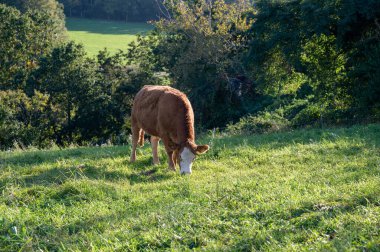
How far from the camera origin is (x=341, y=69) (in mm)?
18016

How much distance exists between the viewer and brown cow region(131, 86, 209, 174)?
32.3 ft

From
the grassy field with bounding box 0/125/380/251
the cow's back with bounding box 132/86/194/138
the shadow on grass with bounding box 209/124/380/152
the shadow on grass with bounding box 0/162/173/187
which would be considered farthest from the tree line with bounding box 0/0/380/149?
the shadow on grass with bounding box 0/162/173/187

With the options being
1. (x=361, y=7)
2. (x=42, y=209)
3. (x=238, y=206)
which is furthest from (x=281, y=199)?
(x=361, y=7)

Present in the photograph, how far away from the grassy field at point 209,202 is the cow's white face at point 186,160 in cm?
26

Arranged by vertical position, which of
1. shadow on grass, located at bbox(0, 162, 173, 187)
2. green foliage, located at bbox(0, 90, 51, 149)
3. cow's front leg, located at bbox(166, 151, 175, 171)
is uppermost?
cow's front leg, located at bbox(166, 151, 175, 171)

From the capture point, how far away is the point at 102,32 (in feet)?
259

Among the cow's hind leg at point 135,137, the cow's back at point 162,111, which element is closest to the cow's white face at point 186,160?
the cow's back at point 162,111

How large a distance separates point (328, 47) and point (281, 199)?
12308 millimetres

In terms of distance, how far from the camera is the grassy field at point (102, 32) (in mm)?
68369

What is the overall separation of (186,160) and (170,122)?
115 centimetres

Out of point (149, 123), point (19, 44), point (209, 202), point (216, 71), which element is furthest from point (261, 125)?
point (19, 44)

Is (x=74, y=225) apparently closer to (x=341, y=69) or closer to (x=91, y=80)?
(x=341, y=69)

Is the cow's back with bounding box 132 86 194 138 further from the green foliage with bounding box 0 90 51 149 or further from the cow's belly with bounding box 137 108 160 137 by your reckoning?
the green foliage with bounding box 0 90 51 149

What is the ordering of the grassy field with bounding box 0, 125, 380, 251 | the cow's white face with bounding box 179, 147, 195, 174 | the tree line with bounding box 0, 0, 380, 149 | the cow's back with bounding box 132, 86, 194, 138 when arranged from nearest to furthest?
the grassy field with bounding box 0, 125, 380, 251, the cow's white face with bounding box 179, 147, 195, 174, the cow's back with bounding box 132, 86, 194, 138, the tree line with bounding box 0, 0, 380, 149
